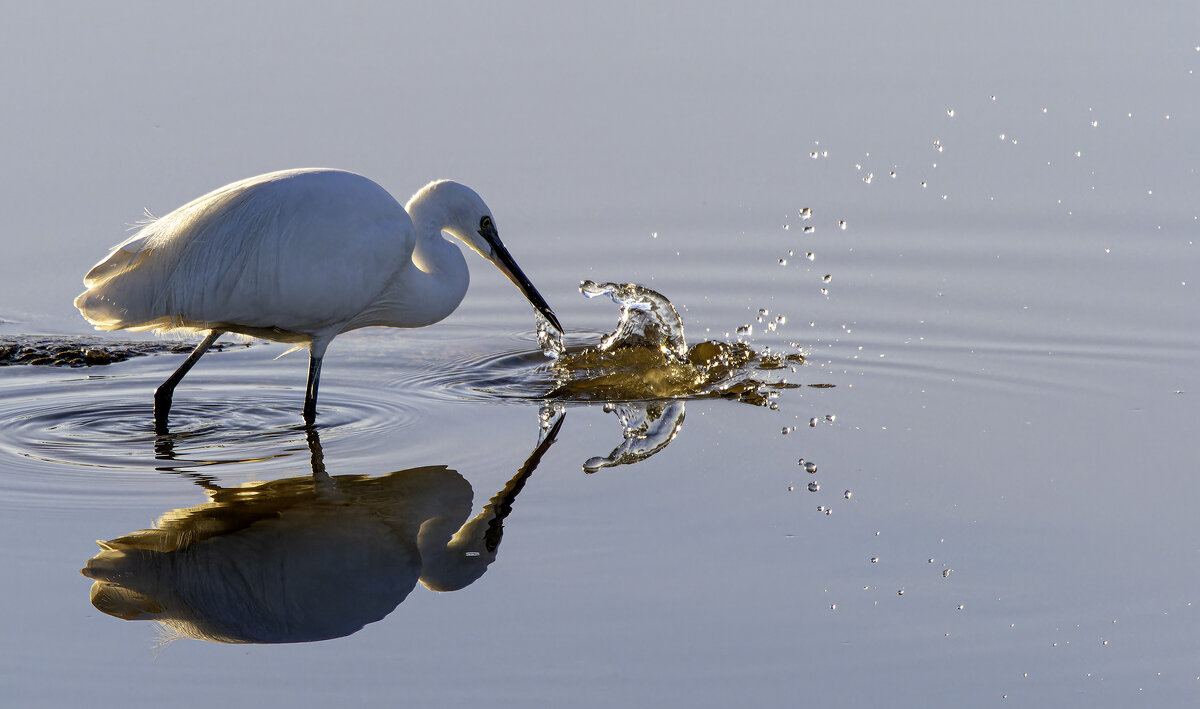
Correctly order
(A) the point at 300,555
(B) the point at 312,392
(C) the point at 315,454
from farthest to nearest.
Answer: (B) the point at 312,392 → (C) the point at 315,454 → (A) the point at 300,555

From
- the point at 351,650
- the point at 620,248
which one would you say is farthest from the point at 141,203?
the point at 351,650

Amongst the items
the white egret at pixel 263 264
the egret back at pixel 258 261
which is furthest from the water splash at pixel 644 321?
the egret back at pixel 258 261

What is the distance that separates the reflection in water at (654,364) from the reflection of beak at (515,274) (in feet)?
1.13

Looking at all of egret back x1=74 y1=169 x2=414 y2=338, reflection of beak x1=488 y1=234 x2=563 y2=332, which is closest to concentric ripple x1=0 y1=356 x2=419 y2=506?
egret back x1=74 y1=169 x2=414 y2=338

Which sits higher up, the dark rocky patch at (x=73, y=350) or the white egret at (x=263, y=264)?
the white egret at (x=263, y=264)

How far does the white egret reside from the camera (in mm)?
6859

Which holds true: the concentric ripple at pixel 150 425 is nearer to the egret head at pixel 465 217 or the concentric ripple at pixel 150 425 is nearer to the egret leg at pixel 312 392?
the egret leg at pixel 312 392

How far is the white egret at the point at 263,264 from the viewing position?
686cm

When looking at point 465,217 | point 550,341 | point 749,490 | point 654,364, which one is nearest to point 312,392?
point 465,217

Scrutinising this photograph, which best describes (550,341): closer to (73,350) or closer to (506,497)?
(506,497)

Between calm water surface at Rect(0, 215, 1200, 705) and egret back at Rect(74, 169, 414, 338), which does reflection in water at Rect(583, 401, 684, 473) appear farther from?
egret back at Rect(74, 169, 414, 338)

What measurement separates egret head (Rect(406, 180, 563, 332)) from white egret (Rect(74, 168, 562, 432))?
0.39 metres

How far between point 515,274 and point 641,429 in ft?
4.15

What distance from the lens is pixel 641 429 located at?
7.10m
